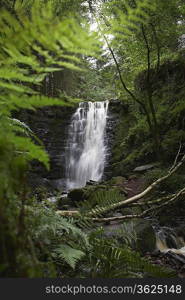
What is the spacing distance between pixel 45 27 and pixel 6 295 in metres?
0.92

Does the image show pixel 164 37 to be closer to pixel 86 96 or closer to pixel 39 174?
pixel 39 174

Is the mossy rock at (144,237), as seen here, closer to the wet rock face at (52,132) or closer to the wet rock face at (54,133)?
the wet rock face at (54,133)

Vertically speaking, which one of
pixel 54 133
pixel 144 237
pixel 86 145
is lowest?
pixel 144 237

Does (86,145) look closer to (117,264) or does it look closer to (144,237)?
(144,237)

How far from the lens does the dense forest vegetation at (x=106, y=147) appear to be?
89 centimetres

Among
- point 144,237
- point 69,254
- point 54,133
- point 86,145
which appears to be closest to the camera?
point 69,254

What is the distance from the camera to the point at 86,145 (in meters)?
12.8

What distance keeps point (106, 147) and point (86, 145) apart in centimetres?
105

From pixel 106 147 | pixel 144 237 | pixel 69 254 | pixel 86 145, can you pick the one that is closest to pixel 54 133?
pixel 86 145

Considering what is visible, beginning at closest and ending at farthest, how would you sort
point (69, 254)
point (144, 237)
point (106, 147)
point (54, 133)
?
point (69, 254) < point (144, 237) < point (106, 147) < point (54, 133)

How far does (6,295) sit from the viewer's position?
38.9 inches

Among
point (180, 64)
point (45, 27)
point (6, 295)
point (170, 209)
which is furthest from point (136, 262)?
point (180, 64)

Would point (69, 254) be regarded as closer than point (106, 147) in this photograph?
Yes

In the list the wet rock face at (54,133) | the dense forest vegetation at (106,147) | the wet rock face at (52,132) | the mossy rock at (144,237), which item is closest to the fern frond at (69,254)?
the dense forest vegetation at (106,147)
